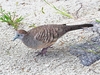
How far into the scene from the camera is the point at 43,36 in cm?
357

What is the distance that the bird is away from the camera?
11.7 feet

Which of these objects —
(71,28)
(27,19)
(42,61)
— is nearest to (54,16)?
(27,19)

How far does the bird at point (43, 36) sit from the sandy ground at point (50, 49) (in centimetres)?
15

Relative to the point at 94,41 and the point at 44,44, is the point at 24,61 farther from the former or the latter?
the point at 94,41

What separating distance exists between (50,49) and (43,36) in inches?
14.2

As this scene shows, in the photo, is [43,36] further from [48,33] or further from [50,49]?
[50,49]

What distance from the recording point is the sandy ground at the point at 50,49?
3441mm

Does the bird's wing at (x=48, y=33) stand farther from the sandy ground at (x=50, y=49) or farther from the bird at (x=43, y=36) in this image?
the sandy ground at (x=50, y=49)

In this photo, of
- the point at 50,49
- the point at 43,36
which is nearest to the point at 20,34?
the point at 43,36

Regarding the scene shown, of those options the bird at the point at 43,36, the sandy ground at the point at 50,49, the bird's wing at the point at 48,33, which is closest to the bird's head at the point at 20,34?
the bird at the point at 43,36

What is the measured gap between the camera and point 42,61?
3.62 meters

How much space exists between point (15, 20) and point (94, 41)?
1.10 metres

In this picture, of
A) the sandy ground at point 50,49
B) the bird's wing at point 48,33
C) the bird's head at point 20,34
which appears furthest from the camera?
the bird's head at point 20,34

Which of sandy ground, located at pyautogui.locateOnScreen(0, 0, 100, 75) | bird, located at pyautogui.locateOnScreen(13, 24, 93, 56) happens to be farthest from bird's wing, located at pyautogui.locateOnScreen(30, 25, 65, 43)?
sandy ground, located at pyautogui.locateOnScreen(0, 0, 100, 75)
